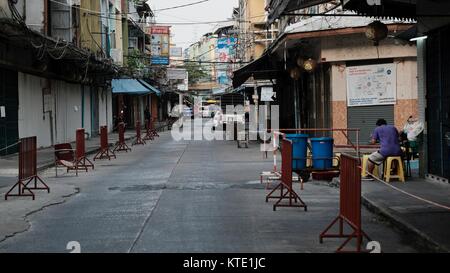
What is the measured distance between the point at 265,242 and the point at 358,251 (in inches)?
50.1

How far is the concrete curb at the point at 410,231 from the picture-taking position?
7441mm

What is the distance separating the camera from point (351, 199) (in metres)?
7.52

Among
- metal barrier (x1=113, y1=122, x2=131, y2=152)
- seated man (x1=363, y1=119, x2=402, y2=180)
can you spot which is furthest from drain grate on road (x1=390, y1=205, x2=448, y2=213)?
metal barrier (x1=113, y1=122, x2=131, y2=152)

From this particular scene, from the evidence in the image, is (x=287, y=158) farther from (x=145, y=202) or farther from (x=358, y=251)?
(x=358, y=251)

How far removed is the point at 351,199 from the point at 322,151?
646cm

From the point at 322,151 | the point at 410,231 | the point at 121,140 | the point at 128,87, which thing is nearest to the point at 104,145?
the point at 121,140

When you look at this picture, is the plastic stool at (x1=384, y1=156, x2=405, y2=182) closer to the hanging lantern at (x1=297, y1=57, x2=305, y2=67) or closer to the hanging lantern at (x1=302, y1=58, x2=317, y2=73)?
the hanging lantern at (x1=302, y1=58, x2=317, y2=73)

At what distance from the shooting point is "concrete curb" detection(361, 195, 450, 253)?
7441mm

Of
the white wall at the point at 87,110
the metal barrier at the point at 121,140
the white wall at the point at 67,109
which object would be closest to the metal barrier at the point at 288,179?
the metal barrier at the point at 121,140

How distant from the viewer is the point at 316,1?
11.1m

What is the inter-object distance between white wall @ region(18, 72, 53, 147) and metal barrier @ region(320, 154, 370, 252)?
1813 cm

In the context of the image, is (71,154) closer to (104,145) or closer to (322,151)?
(104,145)
